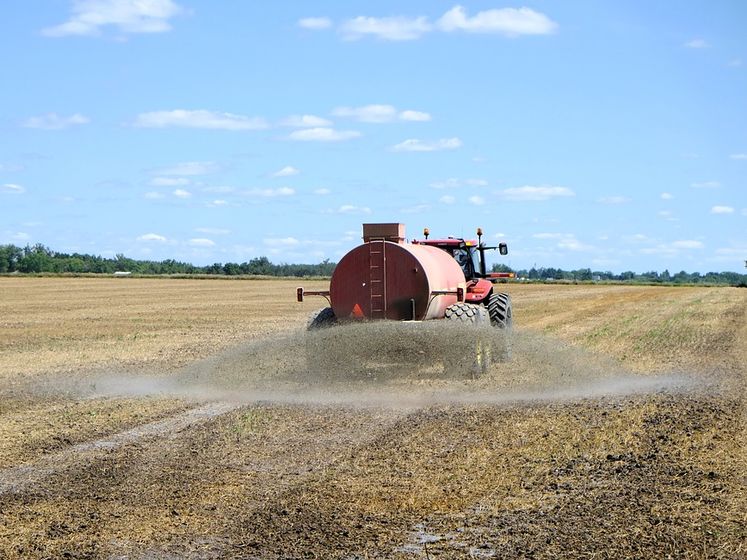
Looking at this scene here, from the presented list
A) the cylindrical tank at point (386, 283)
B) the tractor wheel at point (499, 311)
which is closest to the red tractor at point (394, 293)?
the cylindrical tank at point (386, 283)

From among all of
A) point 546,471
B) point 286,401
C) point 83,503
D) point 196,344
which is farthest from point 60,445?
point 196,344

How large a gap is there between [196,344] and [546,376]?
8.88m

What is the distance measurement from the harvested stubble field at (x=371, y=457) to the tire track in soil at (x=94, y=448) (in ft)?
0.11

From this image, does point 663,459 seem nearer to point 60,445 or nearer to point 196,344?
point 60,445

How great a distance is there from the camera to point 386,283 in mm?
14930

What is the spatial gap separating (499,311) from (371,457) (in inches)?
326

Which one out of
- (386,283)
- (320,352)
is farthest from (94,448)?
(386,283)

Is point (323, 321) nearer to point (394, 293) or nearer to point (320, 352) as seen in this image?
point (320, 352)

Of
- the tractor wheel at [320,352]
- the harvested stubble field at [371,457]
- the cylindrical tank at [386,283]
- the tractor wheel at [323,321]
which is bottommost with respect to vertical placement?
the harvested stubble field at [371,457]

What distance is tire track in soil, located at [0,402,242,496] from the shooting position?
8.56 m

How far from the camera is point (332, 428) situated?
10.8m

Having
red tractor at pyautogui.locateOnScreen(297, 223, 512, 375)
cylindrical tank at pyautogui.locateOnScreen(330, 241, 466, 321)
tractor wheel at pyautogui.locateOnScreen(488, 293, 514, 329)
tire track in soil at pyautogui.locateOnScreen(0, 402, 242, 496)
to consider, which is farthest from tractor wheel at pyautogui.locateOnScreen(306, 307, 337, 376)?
tractor wheel at pyautogui.locateOnScreen(488, 293, 514, 329)

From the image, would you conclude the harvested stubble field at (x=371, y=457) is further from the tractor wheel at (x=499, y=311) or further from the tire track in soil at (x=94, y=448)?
the tractor wheel at (x=499, y=311)

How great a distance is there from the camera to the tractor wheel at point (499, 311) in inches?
673
